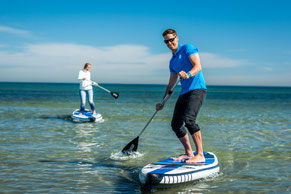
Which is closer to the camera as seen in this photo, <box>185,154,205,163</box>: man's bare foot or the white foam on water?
<box>185,154,205,163</box>: man's bare foot

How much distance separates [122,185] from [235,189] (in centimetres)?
182

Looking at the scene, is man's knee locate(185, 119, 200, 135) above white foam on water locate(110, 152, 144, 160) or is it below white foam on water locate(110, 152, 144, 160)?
above

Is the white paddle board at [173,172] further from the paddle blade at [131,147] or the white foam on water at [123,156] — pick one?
the white foam on water at [123,156]

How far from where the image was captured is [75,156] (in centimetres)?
695

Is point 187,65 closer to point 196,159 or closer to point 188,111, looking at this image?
point 188,111

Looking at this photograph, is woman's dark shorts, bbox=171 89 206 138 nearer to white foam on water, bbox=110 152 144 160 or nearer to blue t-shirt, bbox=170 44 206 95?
blue t-shirt, bbox=170 44 206 95

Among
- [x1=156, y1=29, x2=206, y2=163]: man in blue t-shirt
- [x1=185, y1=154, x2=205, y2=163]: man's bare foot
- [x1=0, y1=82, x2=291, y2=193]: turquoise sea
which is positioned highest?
[x1=156, y1=29, x2=206, y2=163]: man in blue t-shirt

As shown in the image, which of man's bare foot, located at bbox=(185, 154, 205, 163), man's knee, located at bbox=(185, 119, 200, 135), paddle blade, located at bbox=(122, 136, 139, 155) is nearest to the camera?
man's knee, located at bbox=(185, 119, 200, 135)

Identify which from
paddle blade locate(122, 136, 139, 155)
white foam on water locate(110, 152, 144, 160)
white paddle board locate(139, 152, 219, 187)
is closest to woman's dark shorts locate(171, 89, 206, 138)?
white paddle board locate(139, 152, 219, 187)

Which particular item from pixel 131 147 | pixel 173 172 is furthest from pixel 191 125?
pixel 131 147

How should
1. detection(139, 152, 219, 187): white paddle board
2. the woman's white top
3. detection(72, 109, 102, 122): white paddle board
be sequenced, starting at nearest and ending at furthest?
detection(139, 152, 219, 187): white paddle board → the woman's white top → detection(72, 109, 102, 122): white paddle board

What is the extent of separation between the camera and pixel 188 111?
5.11 metres

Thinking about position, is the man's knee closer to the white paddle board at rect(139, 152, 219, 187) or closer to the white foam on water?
the white paddle board at rect(139, 152, 219, 187)

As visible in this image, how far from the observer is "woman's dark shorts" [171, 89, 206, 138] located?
5117 mm
